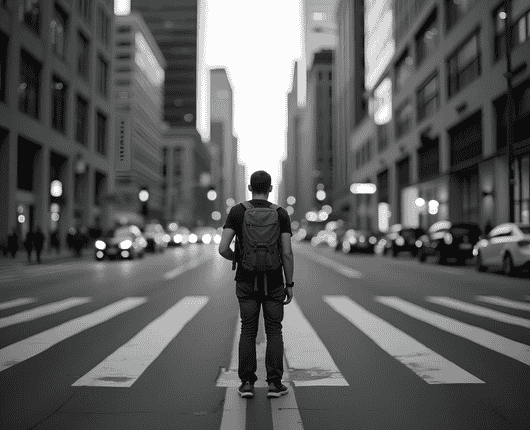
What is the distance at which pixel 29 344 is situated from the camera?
24.6 feet

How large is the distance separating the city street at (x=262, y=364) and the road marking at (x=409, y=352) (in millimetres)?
20

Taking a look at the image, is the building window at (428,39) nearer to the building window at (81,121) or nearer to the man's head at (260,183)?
the building window at (81,121)

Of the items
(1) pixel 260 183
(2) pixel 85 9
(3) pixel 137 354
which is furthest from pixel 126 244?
(2) pixel 85 9

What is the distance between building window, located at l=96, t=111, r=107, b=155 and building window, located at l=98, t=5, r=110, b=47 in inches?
283

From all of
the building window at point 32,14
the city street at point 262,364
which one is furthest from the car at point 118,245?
the city street at point 262,364

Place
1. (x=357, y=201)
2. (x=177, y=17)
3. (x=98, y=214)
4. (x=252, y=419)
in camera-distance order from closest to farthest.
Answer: (x=252, y=419) → (x=98, y=214) → (x=357, y=201) → (x=177, y=17)

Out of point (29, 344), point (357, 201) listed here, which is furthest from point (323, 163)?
point (29, 344)

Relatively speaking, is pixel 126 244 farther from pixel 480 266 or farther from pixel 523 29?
pixel 523 29

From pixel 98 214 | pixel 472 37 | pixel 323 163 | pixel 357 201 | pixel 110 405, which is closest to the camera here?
pixel 110 405

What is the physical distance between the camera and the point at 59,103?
154ft

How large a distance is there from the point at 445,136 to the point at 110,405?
132ft

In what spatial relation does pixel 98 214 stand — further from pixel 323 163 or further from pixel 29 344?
pixel 323 163

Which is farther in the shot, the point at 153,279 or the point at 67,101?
the point at 67,101

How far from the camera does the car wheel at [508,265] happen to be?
18970mm
